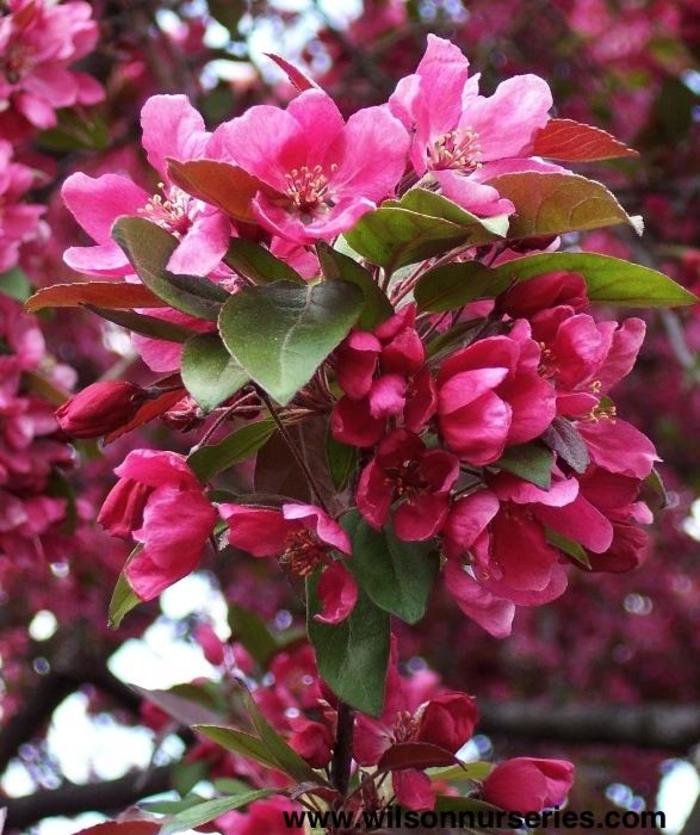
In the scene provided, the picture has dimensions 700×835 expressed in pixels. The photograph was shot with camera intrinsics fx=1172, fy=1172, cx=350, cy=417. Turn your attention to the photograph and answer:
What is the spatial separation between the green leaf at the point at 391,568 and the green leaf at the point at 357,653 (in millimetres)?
41

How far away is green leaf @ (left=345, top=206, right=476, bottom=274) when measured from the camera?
89 cm

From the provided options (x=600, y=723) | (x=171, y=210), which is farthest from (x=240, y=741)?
(x=600, y=723)

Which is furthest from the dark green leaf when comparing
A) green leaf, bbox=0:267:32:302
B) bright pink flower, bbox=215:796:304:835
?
green leaf, bbox=0:267:32:302

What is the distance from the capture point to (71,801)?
3223mm

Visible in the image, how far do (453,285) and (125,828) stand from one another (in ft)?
1.86

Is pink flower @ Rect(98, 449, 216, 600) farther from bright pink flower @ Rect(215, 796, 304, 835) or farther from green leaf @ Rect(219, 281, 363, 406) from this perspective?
bright pink flower @ Rect(215, 796, 304, 835)

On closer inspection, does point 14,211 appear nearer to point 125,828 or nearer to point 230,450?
point 230,450

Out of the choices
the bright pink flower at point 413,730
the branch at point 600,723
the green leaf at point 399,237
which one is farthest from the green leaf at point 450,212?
the branch at point 600,723

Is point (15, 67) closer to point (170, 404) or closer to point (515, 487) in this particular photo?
point (170, 404)

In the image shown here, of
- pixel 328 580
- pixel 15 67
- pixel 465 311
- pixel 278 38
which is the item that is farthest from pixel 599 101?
pixel 328 580

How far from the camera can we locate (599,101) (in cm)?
355

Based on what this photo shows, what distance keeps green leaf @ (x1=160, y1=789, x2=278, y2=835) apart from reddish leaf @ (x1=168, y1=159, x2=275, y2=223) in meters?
0.49

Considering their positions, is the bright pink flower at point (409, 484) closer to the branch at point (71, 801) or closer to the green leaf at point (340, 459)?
the green leaf at point (340, 459)

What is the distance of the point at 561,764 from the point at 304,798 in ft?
0.80
